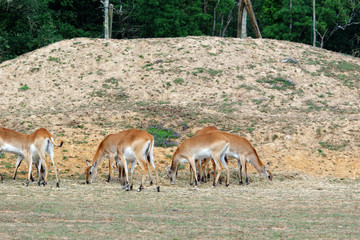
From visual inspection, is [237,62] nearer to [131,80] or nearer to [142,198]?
[131,80]

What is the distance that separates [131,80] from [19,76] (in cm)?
611

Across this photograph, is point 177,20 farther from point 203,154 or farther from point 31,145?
point 31,145

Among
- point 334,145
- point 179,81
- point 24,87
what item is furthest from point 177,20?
point 334,145

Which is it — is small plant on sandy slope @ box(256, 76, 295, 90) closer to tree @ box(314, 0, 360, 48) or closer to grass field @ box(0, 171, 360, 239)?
grass field @ box(0, 171, 360, 239)

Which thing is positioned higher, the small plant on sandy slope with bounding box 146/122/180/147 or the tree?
the tree

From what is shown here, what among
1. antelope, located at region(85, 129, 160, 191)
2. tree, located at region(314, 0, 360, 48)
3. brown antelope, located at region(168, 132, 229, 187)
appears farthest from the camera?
tree, located at region(314, 0, 360, 48)

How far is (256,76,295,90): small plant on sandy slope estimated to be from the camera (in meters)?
28.4

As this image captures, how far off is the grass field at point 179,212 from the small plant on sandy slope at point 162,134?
5.22m

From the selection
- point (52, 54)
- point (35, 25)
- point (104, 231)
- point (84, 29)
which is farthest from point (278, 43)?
point (104, 231)

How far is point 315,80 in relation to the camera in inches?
1159

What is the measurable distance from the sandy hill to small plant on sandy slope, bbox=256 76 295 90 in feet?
0.18

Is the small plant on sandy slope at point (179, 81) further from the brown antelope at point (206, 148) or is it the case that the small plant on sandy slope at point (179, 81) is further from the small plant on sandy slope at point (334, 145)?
the brown antelope at point (206, 148)

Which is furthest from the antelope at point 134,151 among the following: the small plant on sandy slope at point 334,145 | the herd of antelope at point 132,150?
the small plant on sandy slope at point 334,145

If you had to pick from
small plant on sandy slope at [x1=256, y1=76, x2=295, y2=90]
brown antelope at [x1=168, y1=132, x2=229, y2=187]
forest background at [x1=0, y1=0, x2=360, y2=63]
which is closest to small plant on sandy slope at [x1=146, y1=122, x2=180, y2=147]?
brown antelope at [x1=168, y1=132, x2=229, y2=187]
